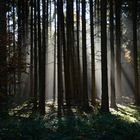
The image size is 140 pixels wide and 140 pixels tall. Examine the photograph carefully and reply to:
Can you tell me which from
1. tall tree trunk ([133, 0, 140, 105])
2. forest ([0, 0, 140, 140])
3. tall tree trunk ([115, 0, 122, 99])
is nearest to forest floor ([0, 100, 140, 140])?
forest ([0, 0, 140, 140])

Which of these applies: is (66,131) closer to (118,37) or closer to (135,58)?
(135,58)

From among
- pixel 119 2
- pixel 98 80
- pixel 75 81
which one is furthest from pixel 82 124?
pixel 98 80

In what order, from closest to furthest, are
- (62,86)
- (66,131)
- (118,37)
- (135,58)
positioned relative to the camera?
(66,131), (62,86), (135,58), (118,37)

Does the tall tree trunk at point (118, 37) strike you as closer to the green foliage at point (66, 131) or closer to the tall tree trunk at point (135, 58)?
the tall tree trunk at point (135, 58)

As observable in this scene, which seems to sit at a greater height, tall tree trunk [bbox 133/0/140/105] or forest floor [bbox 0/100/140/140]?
tall tree trunk [bbox 133/0/140/105]

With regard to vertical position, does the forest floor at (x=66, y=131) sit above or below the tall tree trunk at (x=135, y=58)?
below

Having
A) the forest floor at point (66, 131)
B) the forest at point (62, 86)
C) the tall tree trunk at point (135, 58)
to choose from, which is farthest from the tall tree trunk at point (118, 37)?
the forest floor at point (66, 131)

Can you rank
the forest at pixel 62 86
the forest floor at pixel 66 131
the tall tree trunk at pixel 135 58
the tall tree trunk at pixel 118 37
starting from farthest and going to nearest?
1. the tall tree trunk at pixel 118 37
2. the tall tree trunk at pixel 135 58
3. the forest at pixel 62 86
4. the forest floor at pixel 66 131

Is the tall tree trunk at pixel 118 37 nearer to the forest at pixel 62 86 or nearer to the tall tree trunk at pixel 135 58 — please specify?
the forest at pixel 62 86

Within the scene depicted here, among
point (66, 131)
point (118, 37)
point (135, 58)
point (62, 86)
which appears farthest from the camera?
point (118, 37)

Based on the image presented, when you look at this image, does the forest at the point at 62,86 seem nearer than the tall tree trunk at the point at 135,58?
Yes

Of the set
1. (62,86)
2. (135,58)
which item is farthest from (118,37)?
(62,86)

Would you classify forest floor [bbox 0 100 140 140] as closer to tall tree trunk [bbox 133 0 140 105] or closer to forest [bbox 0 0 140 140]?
forest [bbox 0 0 140 140]

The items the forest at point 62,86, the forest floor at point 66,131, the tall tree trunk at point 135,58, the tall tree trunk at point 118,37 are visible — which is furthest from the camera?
the tall tree trunk at point 118,37
